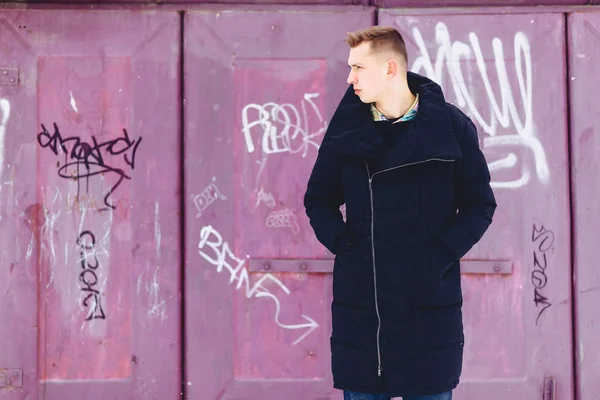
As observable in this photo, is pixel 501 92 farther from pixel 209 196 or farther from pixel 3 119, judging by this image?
pixel 3 119

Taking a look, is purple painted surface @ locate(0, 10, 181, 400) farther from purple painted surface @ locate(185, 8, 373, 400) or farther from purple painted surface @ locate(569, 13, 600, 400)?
purple painted surface @ locate(569, 13, 600, 400)

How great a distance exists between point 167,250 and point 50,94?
42.8 inches

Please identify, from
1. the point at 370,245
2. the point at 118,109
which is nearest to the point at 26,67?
the point at 118,109

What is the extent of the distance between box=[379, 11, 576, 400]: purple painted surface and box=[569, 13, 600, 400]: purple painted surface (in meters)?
0.06

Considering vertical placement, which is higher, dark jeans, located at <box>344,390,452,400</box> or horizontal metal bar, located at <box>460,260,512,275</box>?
horizontal metal bar, located at <box>460,260,512,275</box>

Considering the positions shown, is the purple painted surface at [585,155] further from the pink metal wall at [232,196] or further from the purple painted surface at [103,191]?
the purple painted surface at [103,191]

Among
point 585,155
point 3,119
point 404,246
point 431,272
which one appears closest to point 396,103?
point 404,246

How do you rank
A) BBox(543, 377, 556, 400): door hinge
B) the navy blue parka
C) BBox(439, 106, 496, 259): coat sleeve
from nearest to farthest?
1. the navy blue parka
2. BBox(439, 106, 496, 259): coat sleeve
3. BBox(543, 377, 556, 400): door hinge

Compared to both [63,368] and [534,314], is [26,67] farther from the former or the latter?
[534,314]

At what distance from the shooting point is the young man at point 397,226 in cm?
276

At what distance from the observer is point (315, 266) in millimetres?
4262

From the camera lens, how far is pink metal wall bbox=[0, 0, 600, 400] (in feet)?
14.0

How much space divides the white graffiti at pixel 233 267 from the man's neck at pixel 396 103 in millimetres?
1600

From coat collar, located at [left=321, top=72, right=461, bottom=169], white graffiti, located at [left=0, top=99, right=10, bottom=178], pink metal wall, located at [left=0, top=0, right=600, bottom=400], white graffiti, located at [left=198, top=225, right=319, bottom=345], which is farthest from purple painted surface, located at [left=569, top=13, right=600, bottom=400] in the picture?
white graffiti, located at [left=0, top=99, right=10, bottom=178]
